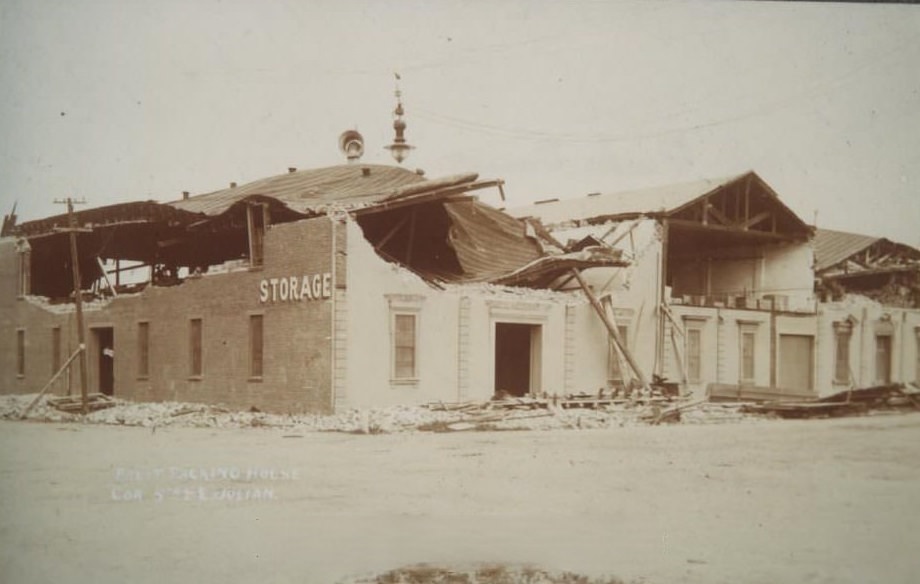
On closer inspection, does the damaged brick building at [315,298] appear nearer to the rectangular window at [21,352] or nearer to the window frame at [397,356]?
the window frame at [397,356]

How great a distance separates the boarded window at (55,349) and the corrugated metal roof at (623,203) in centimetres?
500

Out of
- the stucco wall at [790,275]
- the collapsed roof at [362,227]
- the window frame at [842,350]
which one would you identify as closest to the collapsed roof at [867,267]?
the stucco wall at [790,275]

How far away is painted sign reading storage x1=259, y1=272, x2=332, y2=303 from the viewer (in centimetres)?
1181

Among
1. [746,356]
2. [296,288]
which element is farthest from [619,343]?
[296,288]

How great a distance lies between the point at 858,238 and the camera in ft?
34.3

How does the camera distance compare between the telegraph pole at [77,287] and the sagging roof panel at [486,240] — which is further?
the sagging roof panel at [486,240]

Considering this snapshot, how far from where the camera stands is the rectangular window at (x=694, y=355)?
40.5ft

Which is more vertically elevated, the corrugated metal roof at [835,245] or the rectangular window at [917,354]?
the corrugated metal roof at [835,245]

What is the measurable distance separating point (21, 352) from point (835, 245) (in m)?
8.19

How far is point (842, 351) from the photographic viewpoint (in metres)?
11.2

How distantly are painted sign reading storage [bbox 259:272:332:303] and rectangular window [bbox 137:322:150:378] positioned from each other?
1449mm

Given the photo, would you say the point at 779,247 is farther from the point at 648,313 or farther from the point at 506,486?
the point at 506,486

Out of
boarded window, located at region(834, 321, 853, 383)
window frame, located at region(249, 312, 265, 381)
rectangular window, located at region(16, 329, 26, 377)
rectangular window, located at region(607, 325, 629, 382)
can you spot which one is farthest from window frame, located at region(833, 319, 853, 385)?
rectangular window, located at region(16, 329, 26, 377)

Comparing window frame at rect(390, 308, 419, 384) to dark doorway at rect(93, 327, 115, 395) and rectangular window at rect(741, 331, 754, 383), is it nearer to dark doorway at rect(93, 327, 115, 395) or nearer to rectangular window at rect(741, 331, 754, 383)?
dark doorway at rect(93, 327, 115, 395)
